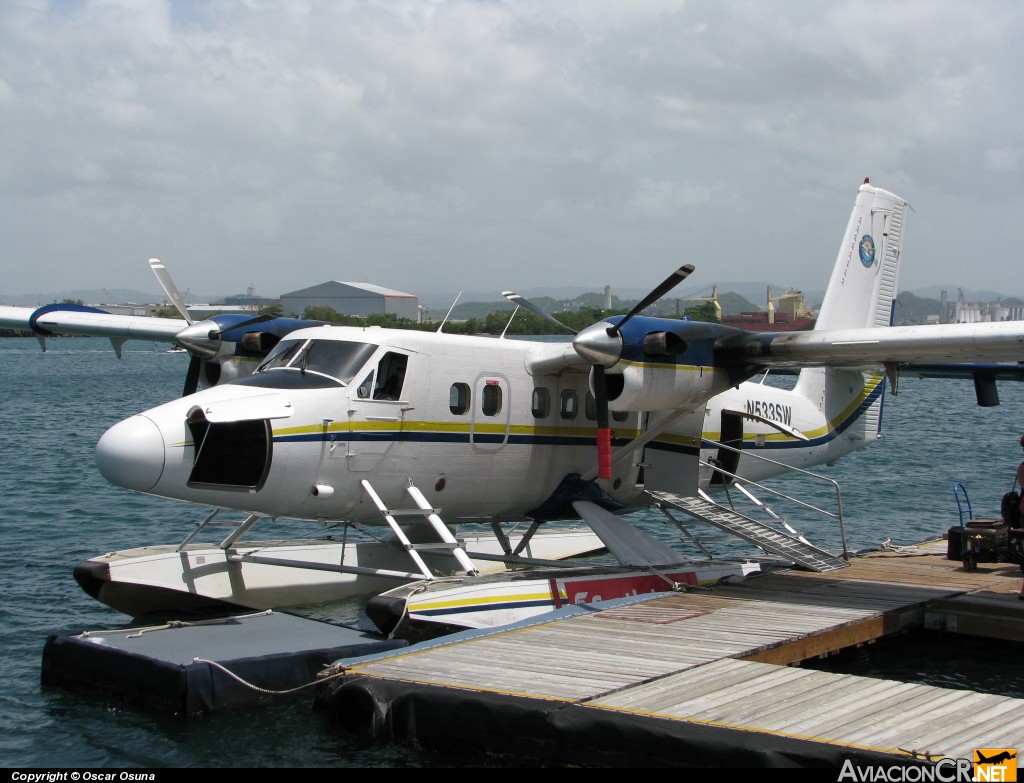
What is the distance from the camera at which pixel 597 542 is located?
18750 mm

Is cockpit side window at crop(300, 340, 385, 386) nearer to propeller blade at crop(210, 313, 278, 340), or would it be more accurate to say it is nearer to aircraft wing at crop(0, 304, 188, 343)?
propeller blade at crop(210, 313, 278, 340)

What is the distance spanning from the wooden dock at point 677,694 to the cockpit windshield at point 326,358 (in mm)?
3602

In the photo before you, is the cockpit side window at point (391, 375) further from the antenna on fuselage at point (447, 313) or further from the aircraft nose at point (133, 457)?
the aircraft nose at point (133, 457)

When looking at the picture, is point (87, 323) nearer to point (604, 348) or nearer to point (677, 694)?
point (604, 348)

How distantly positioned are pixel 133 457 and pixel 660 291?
20.4 feet

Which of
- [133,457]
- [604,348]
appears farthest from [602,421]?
[133,457]

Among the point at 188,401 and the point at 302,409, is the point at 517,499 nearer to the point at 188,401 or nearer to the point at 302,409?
the point at 302,409

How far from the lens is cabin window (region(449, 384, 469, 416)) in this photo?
1337 cm

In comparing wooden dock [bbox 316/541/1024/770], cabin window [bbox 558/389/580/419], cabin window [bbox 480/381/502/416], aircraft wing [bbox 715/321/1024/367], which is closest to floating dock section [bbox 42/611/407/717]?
wooden dock [bbox 316/541/1024/770]

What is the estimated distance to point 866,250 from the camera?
17.4 meters

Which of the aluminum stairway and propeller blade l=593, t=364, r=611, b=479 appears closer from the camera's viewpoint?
propeller blade l=593, t=364, r=611, b=479

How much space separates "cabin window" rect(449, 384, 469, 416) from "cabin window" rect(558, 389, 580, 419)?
1.45 metres

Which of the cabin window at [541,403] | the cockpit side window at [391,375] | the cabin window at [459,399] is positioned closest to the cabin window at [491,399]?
the cabin window at [459,399]

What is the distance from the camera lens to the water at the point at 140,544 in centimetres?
942
